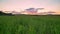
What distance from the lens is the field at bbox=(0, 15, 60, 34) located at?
4.36 feet

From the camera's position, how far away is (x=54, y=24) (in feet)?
4.51

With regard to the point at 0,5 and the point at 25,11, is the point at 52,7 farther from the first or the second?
the point at 0,5

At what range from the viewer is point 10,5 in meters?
1.41

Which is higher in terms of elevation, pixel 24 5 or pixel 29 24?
pixel 24 5

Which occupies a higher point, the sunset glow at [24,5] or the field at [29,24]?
the sunset glow at [24,5]

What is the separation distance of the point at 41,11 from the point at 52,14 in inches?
4.9

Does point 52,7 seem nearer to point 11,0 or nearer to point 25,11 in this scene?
point 25,11

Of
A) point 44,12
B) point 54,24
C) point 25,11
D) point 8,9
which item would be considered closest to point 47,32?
point 54,24

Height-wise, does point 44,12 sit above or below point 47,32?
above

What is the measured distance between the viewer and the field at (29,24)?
133cm

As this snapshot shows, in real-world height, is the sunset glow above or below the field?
above

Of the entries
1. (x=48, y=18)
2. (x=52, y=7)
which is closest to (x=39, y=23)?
(x=48, y=18)

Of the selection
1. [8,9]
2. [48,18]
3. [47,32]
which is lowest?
[47,32]

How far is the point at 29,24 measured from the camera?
1359mm
